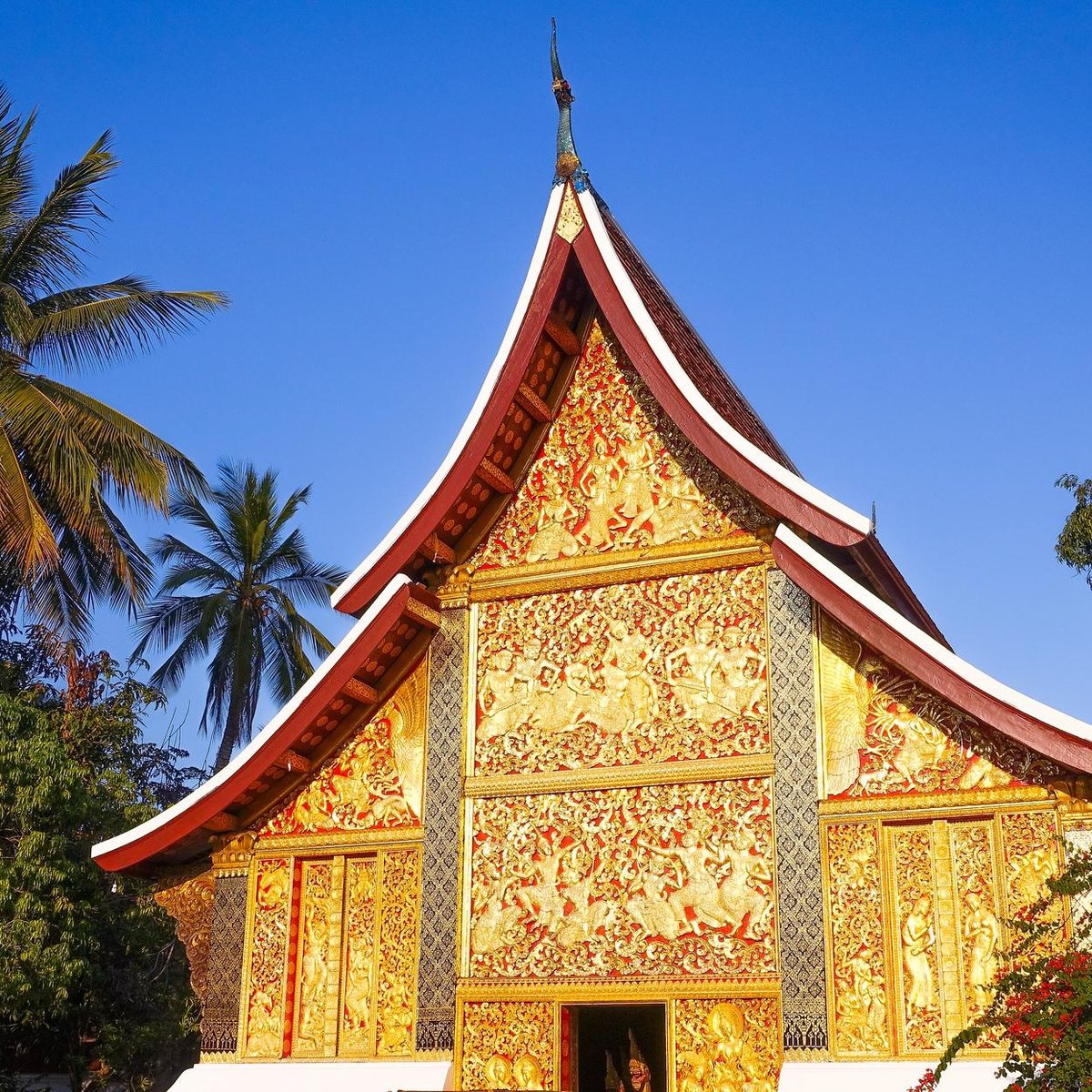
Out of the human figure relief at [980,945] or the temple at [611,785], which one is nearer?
the human figure relief at [980,945]

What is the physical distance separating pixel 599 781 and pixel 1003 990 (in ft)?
9.01

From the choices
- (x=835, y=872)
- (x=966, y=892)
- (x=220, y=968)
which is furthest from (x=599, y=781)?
(x=220, y=968)

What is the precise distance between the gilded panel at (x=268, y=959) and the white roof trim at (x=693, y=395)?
13.5ft

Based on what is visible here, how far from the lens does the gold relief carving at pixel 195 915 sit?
1003cm

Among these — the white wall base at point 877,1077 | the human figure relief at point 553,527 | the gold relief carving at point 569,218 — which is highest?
the gold relief carving at point 569,218

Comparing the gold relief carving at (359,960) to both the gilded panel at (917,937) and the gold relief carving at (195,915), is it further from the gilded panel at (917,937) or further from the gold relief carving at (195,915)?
the gilded panel at (917,937)

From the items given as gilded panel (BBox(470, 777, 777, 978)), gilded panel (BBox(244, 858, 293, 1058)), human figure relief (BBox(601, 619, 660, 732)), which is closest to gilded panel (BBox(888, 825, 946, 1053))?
gilded panel (BBox(470, 777, 777, 978))

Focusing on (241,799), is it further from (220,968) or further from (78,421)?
(78,421)

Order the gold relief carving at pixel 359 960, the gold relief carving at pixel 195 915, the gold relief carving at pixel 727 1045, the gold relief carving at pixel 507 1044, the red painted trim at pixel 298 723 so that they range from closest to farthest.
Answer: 1. the gold relief carving at pixel 727 1045
2. the gold relief carving at pixel 507 1044
3. the gold relief carving at pixel 359 960
4. the red painted trim at pixel 298 723
5. the gold relief carving at pixel 195 915

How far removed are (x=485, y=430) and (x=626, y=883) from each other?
311 cm

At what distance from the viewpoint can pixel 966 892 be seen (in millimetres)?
8102

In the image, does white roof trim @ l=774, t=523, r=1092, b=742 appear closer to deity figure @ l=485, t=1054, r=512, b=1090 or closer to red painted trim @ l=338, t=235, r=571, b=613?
red painted trim @ l=338, t=235, r=571, b=613

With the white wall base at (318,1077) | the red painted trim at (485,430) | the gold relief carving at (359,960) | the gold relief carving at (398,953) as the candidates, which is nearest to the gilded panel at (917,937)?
the white wall base at (318,1077)

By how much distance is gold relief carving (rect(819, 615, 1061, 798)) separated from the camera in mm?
8172
